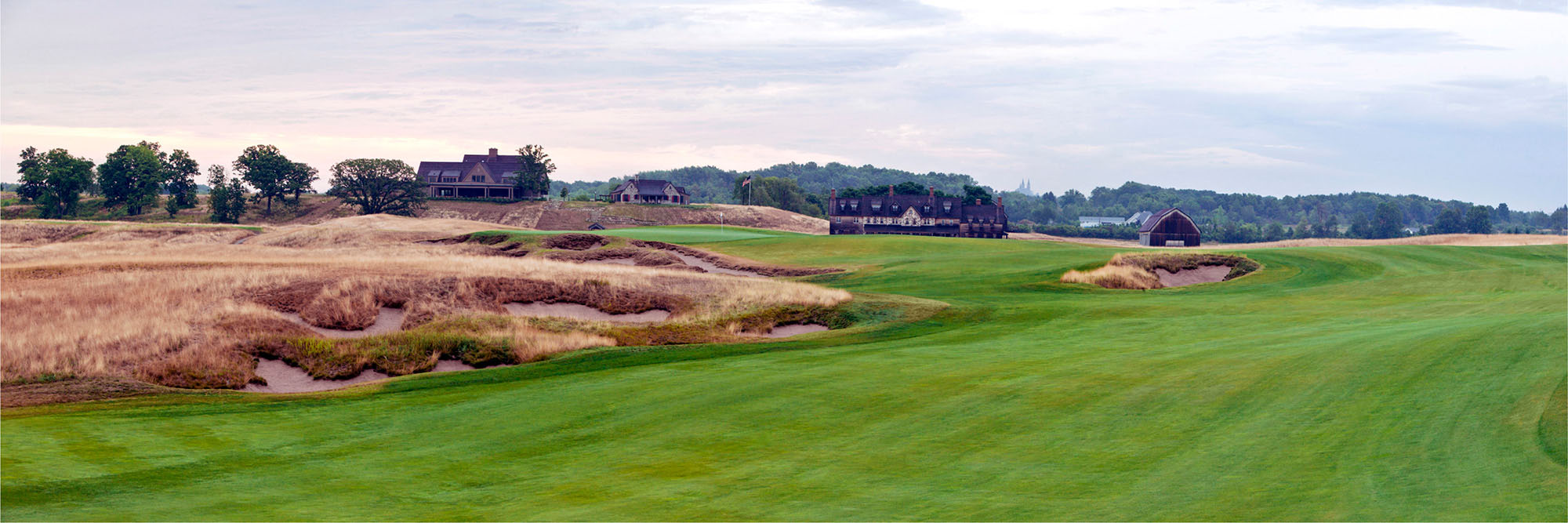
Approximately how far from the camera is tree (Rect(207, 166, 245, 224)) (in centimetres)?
11806

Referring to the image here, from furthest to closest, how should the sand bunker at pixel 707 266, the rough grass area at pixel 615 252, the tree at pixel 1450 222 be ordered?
the tree at pixel 1450 222
the rough grass area at pixel 615 252
the sand bunker at pixel 707 266

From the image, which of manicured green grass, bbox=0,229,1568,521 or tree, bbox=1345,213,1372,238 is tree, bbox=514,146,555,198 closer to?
manicured green grass, bbox=0,229,1568,521

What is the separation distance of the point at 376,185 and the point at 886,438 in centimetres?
12349

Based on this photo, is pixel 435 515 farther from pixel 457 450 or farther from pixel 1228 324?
pixel 1228 324

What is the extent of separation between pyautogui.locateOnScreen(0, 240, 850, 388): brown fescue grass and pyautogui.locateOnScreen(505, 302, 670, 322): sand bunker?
0.25 metres

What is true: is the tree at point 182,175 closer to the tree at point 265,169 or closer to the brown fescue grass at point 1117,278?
the tree at point 265,169

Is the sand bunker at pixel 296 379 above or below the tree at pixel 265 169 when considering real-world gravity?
below

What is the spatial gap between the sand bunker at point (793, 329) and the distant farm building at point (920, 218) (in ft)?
324

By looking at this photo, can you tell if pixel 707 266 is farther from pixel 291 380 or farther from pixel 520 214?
pixel 520 214

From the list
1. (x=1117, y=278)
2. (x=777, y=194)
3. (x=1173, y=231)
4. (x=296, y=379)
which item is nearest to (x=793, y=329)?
(x=296, y=379)

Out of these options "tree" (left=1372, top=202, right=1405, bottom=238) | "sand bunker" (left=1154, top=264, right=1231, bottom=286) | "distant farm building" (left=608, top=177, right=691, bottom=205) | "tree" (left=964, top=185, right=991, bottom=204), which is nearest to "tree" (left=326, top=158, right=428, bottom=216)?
"distant farm building" (left=608, top=177, right=691, bottom=205)

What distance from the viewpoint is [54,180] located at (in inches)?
4621

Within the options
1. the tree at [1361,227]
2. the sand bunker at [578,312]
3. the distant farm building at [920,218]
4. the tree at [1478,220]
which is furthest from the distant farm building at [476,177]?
the tree at [1478,220]

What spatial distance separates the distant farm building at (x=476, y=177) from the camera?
144m
